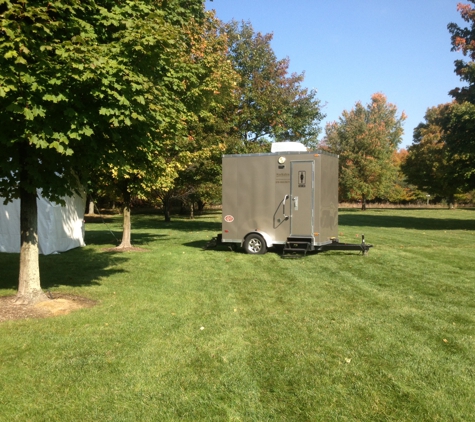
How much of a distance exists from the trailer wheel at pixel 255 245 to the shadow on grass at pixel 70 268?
3.56 m

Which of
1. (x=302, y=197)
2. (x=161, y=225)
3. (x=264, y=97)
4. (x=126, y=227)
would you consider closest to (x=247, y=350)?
(x=302, y=197)

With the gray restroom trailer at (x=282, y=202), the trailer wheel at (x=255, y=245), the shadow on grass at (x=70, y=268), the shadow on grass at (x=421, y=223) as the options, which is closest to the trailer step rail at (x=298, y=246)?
the gray restroom trailer at (x=282, y=202)

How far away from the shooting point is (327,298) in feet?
26.1

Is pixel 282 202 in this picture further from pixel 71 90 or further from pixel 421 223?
pixel 421 223

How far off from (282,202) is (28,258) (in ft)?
25.1

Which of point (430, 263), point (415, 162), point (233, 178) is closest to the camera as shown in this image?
point (430, 263)

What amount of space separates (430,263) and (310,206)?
344 cm

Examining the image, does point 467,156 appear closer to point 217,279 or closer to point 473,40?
point 473,40

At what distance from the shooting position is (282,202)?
13.2 m

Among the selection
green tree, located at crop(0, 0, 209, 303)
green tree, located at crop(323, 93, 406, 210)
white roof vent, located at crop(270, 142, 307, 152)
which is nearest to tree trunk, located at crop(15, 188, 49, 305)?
green tree, located at crop(0, 0, 209, 303)

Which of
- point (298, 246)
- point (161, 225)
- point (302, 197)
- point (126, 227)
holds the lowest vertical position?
point (161, 225)

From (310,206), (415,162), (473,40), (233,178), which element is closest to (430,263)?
(310,206)

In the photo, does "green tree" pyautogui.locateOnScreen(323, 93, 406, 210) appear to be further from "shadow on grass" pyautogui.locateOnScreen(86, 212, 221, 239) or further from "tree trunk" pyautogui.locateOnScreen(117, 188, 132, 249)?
"tree trunk" pyautogui.locateOnScreen(117, 188, 132, 249)

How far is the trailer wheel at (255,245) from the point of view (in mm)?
13623
